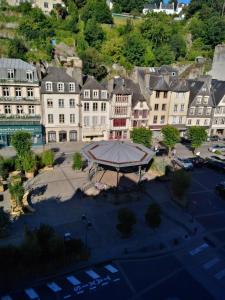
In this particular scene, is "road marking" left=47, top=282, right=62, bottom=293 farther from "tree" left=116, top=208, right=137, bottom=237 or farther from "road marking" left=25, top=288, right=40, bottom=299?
"tree" left=116, top=208, right=137, bottom=237

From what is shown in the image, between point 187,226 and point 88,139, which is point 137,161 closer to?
point 187,226

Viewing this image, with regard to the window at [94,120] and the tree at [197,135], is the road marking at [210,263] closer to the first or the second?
the tree at [197,135]

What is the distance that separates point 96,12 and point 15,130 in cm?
6295

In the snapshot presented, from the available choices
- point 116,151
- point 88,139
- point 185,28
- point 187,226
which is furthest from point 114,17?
point 187,226

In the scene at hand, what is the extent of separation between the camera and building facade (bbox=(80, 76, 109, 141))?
56.4 metres

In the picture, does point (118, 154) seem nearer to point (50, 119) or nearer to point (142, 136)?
point (142, 136)

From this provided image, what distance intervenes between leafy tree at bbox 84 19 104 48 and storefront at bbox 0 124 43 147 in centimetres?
4375

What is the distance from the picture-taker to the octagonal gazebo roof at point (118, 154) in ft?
122

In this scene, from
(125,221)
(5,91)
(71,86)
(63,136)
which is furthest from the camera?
(63,136)

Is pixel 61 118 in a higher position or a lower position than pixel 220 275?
higher

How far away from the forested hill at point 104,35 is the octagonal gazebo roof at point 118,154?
3986cm

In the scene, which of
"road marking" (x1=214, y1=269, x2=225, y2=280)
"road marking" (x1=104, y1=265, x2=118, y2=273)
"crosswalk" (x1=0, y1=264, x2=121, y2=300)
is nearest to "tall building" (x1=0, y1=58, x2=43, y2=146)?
"road marking" (x1=104, y1=265, x2=118, y2=273)

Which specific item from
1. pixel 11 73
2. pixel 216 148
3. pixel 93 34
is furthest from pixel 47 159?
pixel 93 34

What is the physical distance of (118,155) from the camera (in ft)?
125
